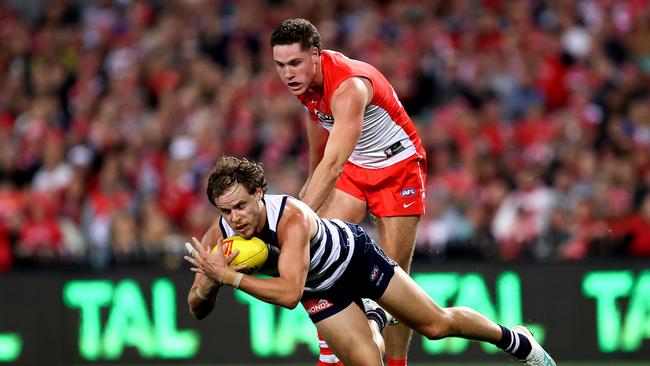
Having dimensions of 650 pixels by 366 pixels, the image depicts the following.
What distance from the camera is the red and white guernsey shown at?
27.6 ft

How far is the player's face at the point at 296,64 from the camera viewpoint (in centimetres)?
813

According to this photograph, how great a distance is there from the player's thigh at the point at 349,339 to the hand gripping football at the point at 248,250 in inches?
28.9

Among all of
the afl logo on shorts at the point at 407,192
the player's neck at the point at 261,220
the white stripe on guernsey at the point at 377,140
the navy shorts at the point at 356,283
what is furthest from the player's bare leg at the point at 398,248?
the player's neck at the point at 261,220

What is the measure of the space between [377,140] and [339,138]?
2.48 ft

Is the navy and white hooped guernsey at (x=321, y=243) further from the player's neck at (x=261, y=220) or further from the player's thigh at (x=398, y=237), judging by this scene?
the player's thigh at (x=398, y=237)

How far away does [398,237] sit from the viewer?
29.4 ft

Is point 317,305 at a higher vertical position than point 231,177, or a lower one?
lower

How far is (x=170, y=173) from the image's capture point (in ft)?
47.4

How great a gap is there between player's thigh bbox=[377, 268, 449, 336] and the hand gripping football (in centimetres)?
96

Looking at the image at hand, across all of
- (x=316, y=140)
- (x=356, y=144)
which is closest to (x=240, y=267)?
(x=356, y=144)

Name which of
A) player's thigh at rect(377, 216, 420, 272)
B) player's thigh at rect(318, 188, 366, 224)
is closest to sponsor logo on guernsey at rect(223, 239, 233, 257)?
player's thigh at rect(318, 188, 366, 224)

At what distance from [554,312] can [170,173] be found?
16.0 feet

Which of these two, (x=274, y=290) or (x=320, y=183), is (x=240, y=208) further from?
(x=320, y=183)

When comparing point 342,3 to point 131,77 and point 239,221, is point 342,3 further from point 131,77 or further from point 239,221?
point 239,221
